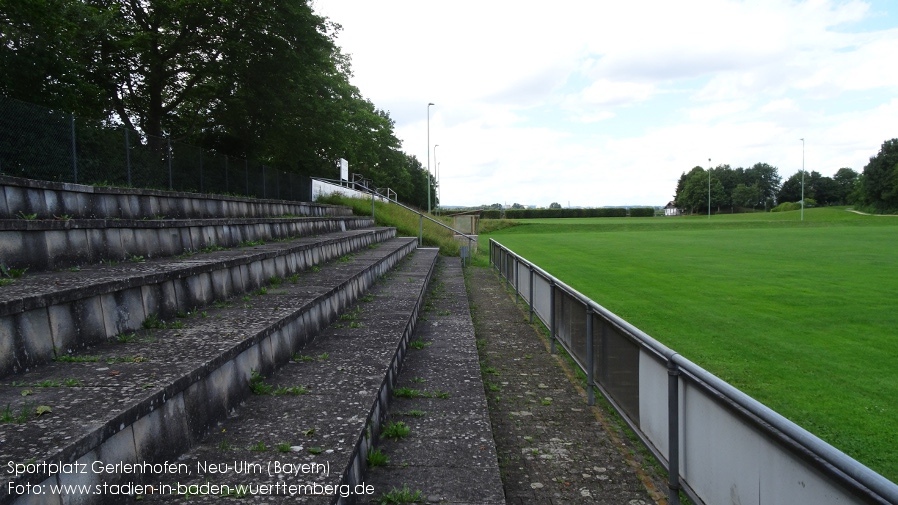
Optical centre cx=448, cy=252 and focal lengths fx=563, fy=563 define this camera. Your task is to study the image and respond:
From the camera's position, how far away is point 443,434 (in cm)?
414

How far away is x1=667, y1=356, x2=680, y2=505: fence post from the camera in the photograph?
11.4 feet

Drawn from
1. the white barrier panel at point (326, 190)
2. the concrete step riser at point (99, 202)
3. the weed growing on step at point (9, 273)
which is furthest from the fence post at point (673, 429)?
the white barrier panel at point (326, 190)

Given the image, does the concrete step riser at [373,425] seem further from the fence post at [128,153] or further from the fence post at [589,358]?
the fence post at [128,153]

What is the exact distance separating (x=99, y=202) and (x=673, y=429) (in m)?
6.35

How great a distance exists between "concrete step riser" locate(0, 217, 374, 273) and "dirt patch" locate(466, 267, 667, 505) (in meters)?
3.93

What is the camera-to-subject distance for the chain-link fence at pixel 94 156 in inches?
297

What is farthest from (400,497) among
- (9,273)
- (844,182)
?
(844,182)

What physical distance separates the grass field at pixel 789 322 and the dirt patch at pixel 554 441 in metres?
1.90

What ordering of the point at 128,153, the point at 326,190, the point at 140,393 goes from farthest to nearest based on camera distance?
the point at 326,190, the point at 128,153, the point at 140,393

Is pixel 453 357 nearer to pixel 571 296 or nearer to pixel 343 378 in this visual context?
pixel 571 296

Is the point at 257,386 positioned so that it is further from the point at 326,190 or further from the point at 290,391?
the point at 326,190

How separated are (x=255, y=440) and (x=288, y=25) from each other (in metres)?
18.5

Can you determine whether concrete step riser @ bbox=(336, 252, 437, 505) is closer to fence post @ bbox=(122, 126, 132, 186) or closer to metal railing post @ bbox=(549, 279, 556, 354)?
metal railing post @ bbox=(549, 279, 556, 354)

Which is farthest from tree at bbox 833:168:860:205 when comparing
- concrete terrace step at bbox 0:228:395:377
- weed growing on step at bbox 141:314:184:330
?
weed growing on step at bbox 141:314:184:330
